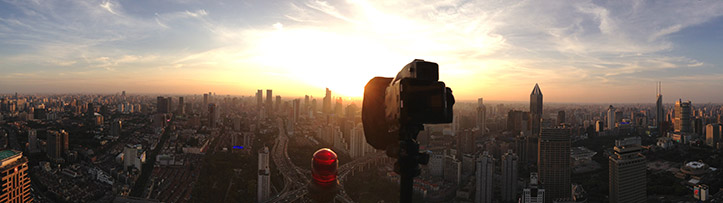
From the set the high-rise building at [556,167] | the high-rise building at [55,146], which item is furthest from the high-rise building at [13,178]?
the high-rise building at [556,167]

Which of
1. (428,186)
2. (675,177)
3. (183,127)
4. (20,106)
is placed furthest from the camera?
(20,106)

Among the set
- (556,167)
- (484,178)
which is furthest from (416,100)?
(556,167)

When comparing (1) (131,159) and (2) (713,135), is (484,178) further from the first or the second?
(2) (713,135)

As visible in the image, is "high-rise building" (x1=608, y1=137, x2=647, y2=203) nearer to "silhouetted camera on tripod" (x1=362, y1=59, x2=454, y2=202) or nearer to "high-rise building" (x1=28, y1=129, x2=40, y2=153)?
"silhouetted camera on tripod" (x1=362, y1=59, x2=454, y2=202)

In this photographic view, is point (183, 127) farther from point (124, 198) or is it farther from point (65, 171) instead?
point (124, 198)

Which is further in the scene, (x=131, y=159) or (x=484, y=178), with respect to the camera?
(x=131, y=159)

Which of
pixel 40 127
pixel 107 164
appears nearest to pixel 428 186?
pixel 107 164
